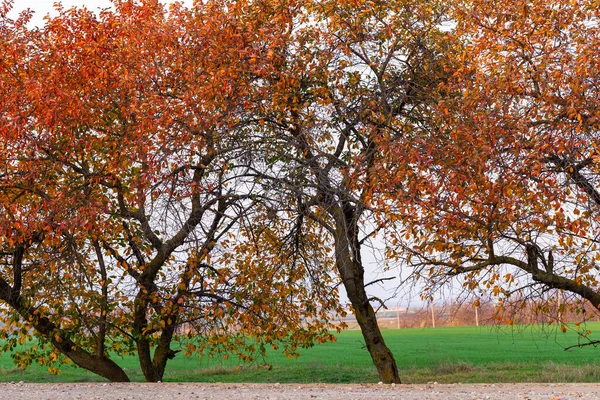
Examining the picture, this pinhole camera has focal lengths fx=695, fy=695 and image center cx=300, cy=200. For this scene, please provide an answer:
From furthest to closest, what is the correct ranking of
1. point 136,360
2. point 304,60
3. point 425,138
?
point 136,360 → point 304,60 → point 425,138

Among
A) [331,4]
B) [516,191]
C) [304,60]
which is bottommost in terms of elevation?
[516,191]

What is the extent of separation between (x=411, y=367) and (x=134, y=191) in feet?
35.6

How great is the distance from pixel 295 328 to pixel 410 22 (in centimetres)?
602

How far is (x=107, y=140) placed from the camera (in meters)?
12.2

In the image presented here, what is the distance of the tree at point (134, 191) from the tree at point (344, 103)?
584 mm

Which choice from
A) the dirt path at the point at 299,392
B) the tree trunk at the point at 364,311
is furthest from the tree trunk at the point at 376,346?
the dirt path at the point at 299,392

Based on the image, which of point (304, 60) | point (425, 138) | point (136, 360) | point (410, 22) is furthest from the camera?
point (136, 360)

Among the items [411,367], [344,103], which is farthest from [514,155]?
[411,367]

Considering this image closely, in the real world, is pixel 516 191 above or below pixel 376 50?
below

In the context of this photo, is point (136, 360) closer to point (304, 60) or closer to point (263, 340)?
point (263, 340)

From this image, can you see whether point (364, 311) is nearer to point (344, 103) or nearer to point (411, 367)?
point (344, 103)

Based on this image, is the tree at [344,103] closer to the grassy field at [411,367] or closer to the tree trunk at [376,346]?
the tree trunk at [376,346]

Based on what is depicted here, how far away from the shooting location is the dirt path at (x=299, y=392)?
830 cm

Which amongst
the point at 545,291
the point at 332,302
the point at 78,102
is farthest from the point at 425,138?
the point at 78,102
